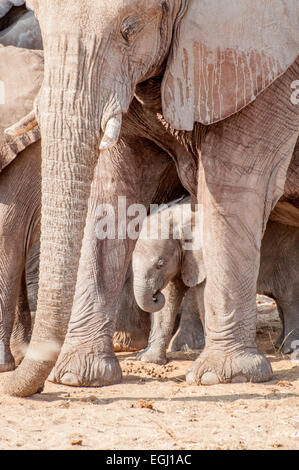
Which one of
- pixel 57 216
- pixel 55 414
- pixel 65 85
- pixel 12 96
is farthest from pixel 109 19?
pixel 55 414

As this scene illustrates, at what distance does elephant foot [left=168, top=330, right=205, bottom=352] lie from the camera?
621cm

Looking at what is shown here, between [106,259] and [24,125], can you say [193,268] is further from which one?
[24,125]

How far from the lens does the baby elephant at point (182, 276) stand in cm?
568

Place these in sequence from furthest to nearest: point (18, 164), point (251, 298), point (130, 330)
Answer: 1. point (130, 330)
2. point (18, 164)
3. point (251, 298)

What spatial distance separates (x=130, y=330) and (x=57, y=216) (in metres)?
2.25

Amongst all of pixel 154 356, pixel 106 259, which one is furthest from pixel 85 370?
pixel 154 356

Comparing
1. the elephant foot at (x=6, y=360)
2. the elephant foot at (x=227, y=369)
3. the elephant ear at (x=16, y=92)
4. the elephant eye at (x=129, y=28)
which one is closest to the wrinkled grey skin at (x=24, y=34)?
the elephant ear at (x=16, y=92)

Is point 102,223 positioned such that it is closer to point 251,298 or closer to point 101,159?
point 101,159

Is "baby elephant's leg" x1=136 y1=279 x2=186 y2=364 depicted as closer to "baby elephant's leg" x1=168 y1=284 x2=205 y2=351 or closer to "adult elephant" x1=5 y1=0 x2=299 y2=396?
"baby elephant's leg" x1=168 y1=284 x2=205 y2=351

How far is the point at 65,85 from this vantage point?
4.24 metres

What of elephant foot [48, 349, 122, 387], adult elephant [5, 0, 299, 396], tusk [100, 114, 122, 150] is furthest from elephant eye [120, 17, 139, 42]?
elephant foot [48, 349, 122, 387]

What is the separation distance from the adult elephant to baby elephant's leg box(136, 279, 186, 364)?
0.53 metres

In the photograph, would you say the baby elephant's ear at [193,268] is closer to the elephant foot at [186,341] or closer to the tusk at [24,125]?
the elephant foot at [186,341]

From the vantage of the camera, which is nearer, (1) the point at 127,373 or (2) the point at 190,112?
(2) the point at 190,112
